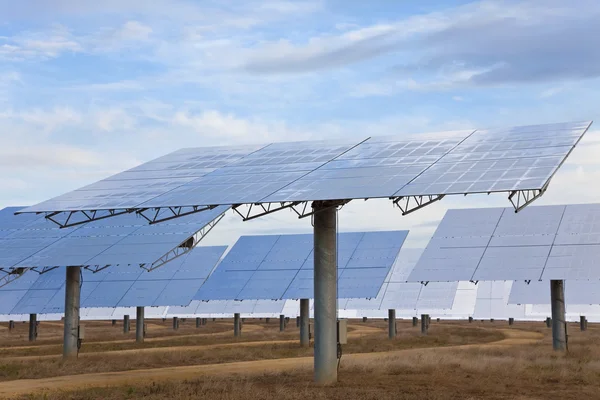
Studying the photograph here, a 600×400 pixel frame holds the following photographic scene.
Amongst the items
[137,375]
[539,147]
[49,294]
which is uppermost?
[539,147]

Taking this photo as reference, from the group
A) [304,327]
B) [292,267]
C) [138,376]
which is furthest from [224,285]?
[138,376]

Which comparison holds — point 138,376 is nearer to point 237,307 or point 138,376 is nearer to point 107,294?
point 107,294

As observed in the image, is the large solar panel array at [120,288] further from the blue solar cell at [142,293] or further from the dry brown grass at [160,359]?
the dry brown grass at [160,359]

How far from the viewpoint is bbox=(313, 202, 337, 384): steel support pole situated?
25297 mm

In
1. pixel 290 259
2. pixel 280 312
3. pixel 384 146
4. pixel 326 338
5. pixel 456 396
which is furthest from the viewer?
pixel 280 312

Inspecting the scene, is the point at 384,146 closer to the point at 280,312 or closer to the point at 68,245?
A: the point at 68,245

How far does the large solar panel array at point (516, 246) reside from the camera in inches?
1560

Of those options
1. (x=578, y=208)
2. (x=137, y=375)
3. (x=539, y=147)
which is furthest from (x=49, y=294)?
(x=539, y=147)

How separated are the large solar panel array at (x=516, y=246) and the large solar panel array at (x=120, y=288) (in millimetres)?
18200

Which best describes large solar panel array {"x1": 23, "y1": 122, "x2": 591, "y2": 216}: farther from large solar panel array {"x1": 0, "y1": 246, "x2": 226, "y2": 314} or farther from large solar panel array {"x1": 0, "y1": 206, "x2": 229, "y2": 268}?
large solar panel array {"x1": 0, "y1": 246, "x2": 226, "y2": 314}

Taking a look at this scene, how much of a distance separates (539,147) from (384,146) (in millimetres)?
6539

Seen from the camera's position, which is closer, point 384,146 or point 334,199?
point 334,199

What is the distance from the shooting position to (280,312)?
7369 centimetres

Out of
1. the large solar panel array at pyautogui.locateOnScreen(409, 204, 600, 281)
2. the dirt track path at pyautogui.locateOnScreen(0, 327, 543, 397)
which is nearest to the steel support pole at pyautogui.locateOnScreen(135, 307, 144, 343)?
the dirt track path at pyautogui.locateOnScreen(0, 327, 543, 397)
